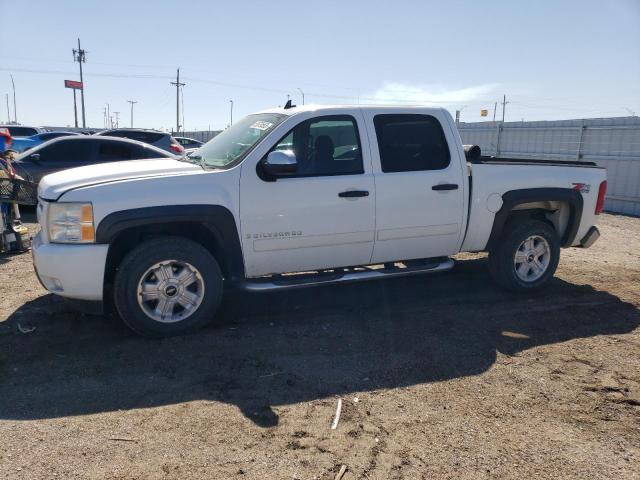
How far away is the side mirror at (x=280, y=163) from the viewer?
14.4 feet

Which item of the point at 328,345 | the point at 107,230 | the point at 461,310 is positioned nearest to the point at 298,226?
the point at 328,345

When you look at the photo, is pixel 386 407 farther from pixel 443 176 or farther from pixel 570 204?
pixel 570 204

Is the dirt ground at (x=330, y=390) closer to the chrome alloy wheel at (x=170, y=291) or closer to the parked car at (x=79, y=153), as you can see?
the chrome alloy wheel at (x=170, y=291)

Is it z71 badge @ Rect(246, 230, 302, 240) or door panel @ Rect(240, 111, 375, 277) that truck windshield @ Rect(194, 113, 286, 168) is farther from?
z71 badge @ Rect(246, 230, 302, 240)

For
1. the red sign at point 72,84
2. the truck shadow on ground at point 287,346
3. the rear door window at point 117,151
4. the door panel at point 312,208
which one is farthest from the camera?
the red sign at point 72,84

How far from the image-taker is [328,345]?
444 centimetres

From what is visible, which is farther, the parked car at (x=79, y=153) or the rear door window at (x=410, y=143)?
the parked car at (x=79, y=153)

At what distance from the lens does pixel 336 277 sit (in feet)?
16.3

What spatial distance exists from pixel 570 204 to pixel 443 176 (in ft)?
5.89

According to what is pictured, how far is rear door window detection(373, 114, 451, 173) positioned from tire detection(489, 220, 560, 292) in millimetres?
1231

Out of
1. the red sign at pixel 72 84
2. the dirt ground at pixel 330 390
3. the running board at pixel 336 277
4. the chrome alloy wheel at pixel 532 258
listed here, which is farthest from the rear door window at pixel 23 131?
the red sign at pixel 72 84

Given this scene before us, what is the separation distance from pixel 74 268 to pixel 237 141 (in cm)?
188

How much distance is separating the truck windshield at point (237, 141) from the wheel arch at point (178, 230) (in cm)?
54

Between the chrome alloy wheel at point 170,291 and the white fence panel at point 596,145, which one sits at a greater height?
the white fence panel at point 596,145
